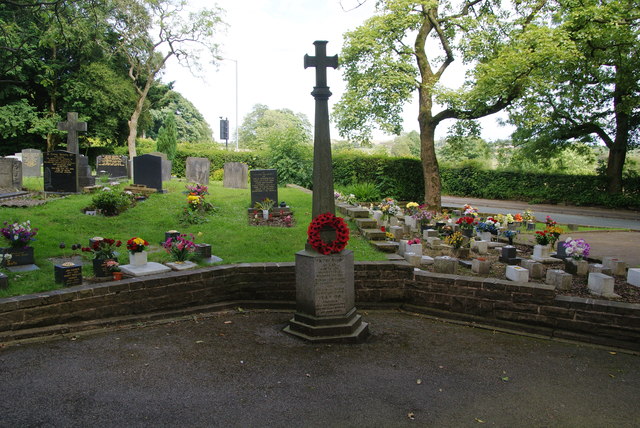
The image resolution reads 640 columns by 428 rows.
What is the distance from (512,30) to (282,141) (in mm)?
10559

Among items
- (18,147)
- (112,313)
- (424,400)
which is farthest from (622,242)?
(18,147)

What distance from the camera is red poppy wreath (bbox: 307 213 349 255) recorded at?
5.72 m

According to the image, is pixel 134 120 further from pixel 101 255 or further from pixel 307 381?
pixel 307 381

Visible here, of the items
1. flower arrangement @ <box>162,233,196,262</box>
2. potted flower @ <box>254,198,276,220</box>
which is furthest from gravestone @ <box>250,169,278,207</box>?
flower arrangement @ <box>162,233,196,262</box>

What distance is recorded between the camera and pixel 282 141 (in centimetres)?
2161

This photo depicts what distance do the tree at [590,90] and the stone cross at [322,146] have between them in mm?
11155

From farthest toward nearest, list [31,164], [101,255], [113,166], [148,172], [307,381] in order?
[31,164], [113,166], [148,172], [101,255], [307,381]

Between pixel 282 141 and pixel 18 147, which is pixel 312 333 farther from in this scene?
pixel 18 147

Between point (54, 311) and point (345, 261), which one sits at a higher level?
point (345, 261)

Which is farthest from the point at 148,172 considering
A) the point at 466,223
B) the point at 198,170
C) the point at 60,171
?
the point at 466,223

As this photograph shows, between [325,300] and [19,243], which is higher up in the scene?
[19,243]

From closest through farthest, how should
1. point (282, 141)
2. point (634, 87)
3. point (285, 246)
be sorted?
point (285, 246)
point (634, 87)
point (282, 141)

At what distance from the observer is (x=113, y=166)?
18078mm

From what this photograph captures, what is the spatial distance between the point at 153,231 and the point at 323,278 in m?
5.52
